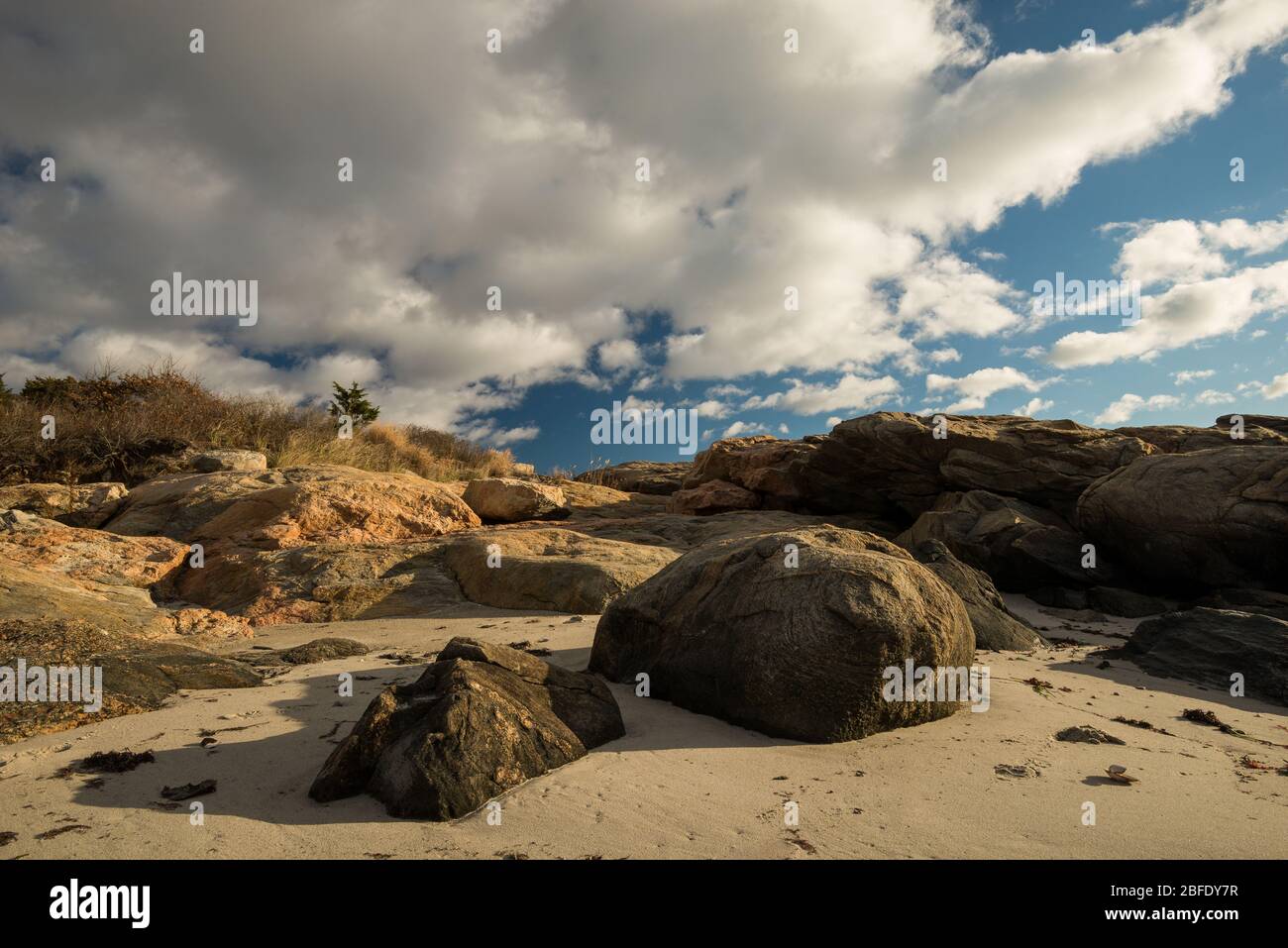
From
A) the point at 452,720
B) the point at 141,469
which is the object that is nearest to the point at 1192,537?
the point at 452,720

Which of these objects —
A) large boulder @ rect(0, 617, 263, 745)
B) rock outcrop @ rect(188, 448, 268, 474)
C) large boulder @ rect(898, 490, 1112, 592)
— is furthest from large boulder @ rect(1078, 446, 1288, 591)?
rock outcrop @ rect(188, 448, 268, 474)

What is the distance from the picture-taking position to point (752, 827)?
110 inches

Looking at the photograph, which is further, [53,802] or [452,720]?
[452,720]

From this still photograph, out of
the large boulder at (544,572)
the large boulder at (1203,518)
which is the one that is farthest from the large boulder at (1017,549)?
the large boulder at (544,572)

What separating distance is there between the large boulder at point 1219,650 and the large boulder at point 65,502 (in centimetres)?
1235

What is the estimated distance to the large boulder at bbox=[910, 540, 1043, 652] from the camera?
6.29 metres

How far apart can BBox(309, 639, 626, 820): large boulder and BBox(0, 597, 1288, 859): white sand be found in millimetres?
83

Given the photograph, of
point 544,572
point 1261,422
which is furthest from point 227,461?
point 1261,422

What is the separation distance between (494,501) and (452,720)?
9121 mm

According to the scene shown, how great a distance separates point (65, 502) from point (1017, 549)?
42.8 feet

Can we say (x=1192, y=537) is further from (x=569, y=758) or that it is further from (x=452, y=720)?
(x=452, y=720)

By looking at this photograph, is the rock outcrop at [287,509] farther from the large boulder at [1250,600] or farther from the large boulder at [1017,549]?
the large boulder at [1250,600]

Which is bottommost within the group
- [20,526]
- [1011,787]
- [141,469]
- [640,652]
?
[1011,787]
